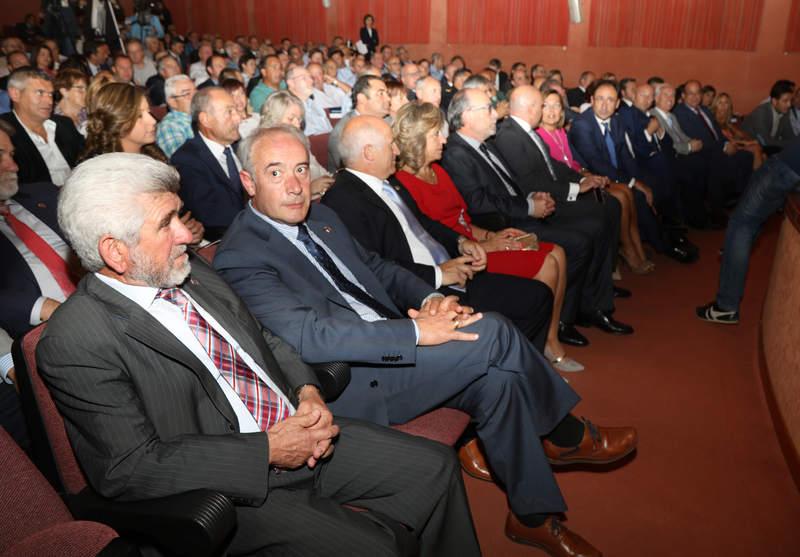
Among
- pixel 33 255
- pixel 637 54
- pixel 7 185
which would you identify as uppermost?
pixel 637 54

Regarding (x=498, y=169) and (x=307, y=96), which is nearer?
(x=498, y=169)

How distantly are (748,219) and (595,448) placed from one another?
182 cm

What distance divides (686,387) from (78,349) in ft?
8.32

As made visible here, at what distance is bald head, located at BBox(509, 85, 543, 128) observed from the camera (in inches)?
148

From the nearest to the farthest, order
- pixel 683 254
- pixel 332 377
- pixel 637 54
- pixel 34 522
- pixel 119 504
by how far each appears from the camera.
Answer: pixel 34 522 → pixel 119 504 → pixel 332 377 → pixel 683 254 → pixel 637 54

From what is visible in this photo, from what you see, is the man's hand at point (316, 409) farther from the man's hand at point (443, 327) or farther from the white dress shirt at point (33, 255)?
the white dress shirt at point (33, 255)

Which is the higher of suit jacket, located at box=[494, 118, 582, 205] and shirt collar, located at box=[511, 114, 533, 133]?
shirt collar, located at box=[511, 114, 533, 133]

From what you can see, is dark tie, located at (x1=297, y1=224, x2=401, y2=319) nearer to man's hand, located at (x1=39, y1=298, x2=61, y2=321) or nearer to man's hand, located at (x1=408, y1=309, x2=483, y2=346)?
man's hand, located at (x1=408, y1=309, x2=483, y2=346)

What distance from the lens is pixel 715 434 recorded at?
95.2 inches

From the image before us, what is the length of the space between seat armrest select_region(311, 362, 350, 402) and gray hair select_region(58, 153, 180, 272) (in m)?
0.62

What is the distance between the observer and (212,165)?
302 centimetres

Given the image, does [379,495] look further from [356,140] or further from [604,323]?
[604,323]

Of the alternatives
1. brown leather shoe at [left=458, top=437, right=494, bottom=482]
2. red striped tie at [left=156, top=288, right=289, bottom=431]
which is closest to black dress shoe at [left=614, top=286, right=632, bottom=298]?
brown leather shoe at [left=458, top=437, right=494, bottom=482]

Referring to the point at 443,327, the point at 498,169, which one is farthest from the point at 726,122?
the point at 443,327
